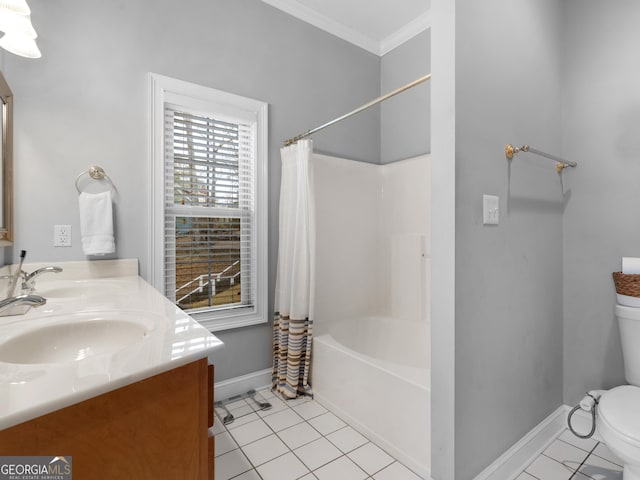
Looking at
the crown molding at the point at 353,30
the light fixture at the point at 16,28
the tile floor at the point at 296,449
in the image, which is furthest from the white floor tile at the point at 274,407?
the crown molding at the point at 353,30

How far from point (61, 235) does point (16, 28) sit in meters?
0.92

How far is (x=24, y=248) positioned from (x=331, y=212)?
6.17 ft

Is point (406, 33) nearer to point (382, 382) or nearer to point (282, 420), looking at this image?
point (382, 382)

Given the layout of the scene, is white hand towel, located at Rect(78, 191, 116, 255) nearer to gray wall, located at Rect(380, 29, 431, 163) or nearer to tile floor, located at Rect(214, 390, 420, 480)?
tile floor, located at Rect(214, 390, 420, 480)

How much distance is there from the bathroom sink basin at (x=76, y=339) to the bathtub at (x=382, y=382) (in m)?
1.19

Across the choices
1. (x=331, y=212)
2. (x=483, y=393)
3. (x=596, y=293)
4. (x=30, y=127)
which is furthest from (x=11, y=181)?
(x=596, y=293)

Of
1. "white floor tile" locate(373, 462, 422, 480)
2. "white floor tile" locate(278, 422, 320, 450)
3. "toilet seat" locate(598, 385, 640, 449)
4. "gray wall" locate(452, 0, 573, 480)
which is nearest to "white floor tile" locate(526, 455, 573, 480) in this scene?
"gray wall" locate(452, 0, 573, 480)

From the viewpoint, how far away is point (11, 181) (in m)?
1.49

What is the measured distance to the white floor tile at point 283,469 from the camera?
1.43 m

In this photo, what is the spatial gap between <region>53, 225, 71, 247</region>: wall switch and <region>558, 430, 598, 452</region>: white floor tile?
9.42 ft

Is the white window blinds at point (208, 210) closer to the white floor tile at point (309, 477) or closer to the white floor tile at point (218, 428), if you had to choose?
the white floor tile at point (218, 428)

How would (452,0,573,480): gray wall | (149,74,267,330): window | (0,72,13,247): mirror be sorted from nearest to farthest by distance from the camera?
(452,0,573,480): gray wall → (0,72,13,247): mirror → (149,74,267,330): window

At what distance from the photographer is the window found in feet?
6.30

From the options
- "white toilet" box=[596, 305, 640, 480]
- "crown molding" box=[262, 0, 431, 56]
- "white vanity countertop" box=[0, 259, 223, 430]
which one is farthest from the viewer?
"crown molding" box=[262, 0, 431, 56]
